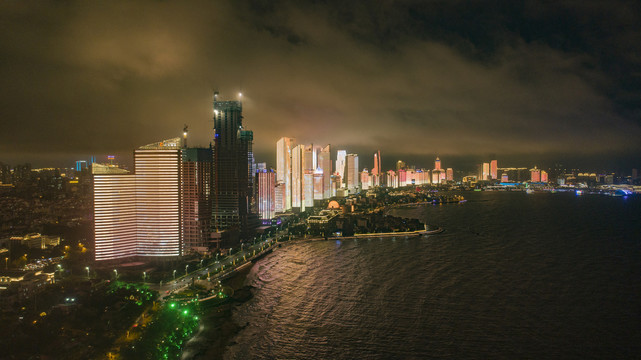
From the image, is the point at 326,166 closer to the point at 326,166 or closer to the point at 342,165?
the point at 326,166

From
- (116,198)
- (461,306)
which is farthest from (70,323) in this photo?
(461,306)

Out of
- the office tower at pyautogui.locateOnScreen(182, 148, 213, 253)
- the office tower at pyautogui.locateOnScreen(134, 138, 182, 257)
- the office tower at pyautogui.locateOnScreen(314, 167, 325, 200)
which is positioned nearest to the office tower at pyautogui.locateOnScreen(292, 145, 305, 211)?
the office tower at pyautogui.locateOnScreen(314, 167, 325, 200)

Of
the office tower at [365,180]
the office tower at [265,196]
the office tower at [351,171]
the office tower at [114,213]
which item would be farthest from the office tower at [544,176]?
the office tower at [114,213]

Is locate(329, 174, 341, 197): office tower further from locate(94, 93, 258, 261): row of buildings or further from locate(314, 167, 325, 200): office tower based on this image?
locate(94, 93, 258, 261): row of buildings

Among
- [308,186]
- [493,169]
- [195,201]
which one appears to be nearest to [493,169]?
[493,169]

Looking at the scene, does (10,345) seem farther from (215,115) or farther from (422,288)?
(215,115)

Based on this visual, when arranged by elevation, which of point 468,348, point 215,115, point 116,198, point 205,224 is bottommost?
point 468,348

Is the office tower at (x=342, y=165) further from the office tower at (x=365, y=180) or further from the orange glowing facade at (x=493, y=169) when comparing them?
the orange glowing facade at (x=493, y=169)
